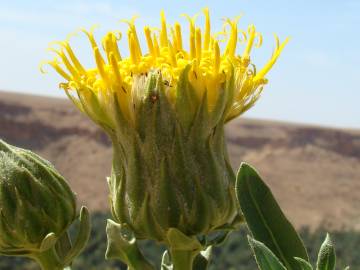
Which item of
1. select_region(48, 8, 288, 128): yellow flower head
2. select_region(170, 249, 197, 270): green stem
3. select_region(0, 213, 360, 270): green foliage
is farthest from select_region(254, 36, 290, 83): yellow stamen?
select_region(0, 213, 360, 270): green foliage

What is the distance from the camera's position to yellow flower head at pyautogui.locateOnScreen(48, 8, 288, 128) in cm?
246

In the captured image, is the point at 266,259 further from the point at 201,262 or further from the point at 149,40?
the point at 149,40

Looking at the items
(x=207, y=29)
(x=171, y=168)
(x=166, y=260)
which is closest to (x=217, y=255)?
(x=166, y=260)

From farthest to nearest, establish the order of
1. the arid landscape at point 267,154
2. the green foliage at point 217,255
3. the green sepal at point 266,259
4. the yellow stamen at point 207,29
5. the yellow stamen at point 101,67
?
1. the arid landscape at point 267,154
2. the green foliage at point 217,255
3. the yellow stamen at point 207,29
4. the yellow stamen at point 101,67
5. the green sepal at point 266,259

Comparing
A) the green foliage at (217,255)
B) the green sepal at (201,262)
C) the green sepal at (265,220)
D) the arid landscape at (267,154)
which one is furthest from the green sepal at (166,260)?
the arid landscape at (267,154)

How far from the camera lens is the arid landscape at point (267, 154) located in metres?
35.0

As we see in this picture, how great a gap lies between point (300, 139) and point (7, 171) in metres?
44.3

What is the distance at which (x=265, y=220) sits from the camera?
7.30 ft

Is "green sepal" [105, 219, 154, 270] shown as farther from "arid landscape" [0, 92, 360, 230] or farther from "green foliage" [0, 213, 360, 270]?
"arid landscape" [0, 92, 360, 230]

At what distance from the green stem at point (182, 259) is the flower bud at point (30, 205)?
16.4 inches

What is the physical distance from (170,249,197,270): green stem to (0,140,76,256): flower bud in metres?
0.42

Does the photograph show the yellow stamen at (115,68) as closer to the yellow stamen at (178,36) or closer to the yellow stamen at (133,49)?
the yellow stamen at (133,49)

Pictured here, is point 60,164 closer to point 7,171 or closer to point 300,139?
point 300,139

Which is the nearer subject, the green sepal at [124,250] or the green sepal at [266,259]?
the green sepal at [266,259]
